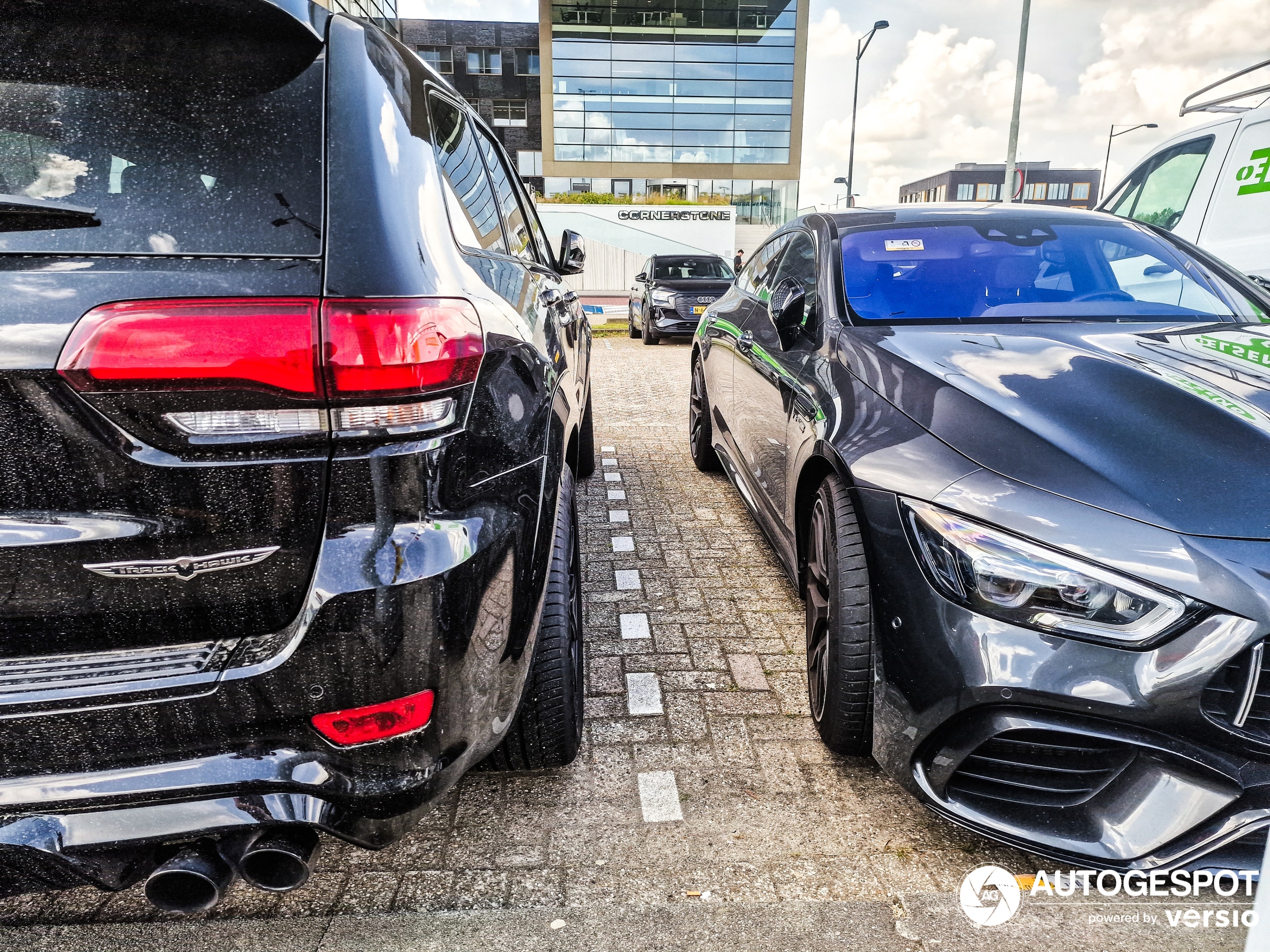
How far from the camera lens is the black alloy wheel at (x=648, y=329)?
12.7 metres

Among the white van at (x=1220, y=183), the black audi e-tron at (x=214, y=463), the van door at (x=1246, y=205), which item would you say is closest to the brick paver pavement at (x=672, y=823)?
the black audi e-tron at (x=214, y=463)

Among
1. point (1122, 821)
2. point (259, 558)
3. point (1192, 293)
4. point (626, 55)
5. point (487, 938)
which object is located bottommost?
point (487, 938)

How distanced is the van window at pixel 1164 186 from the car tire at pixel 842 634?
5530 mm

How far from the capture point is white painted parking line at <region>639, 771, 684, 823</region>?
79.2 inches

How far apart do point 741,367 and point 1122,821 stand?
2.52 m

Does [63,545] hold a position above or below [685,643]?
above

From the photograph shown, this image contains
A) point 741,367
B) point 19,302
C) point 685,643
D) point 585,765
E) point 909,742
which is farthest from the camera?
point 741,367

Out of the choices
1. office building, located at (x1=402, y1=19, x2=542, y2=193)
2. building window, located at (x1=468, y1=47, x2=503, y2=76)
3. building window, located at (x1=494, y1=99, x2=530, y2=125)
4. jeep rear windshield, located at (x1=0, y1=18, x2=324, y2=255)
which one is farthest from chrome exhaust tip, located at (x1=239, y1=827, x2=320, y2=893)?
building window, located at (x1=468, y1=47, x2=503, y2=76)

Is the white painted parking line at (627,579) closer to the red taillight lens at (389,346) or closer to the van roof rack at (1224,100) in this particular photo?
the red taillight lens at (389,346)

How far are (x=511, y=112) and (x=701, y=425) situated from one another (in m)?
47.7

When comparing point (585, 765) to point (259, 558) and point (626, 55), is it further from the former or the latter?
point (626, 55)

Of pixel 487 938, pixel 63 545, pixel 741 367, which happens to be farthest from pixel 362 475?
pixel 741 367

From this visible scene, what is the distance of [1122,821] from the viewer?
1.54 m

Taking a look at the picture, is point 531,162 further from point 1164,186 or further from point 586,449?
point 586,449
